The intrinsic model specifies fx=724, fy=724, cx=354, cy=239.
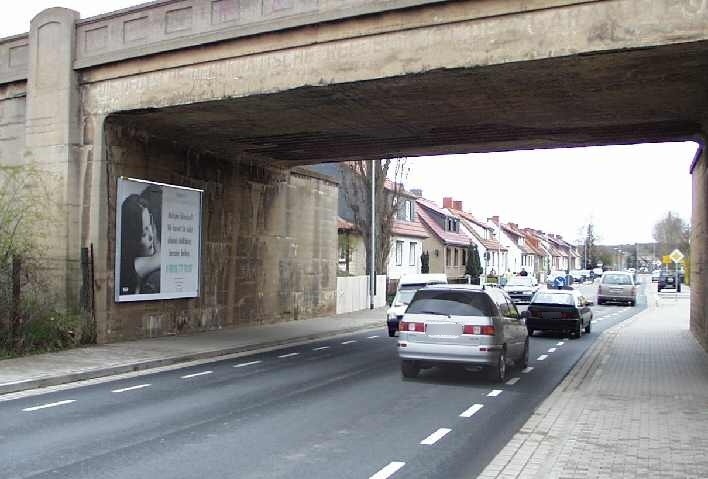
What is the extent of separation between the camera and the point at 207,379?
1260cm

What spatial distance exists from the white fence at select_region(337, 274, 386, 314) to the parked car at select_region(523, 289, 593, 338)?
1007 centimetres

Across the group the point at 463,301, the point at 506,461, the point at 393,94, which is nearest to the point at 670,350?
Result: the point at 463,301

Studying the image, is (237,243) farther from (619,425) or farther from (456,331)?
(619,425)

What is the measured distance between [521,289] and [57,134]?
30326mm

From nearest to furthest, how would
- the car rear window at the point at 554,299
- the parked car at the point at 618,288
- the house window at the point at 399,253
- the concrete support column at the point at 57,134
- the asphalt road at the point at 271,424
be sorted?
the asphalt road at the point at 271,424
the concrete support column at the point at 57,134
the car rear window at the point at 554,299
the parked car at the point at 618,288
the house window at the point at 399,253

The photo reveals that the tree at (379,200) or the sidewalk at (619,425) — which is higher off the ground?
the tree at (379,200)

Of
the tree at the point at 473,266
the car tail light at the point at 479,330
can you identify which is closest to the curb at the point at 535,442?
the car tail light at the point at 479,330

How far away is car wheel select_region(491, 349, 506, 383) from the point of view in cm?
1232

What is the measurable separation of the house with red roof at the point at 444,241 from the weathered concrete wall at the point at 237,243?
32904 millimetres

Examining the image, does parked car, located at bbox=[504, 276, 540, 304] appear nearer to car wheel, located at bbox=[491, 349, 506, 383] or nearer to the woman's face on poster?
the woman's face on poster

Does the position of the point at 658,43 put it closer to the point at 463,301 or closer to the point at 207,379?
the point at 463,301

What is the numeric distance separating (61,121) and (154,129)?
215cm

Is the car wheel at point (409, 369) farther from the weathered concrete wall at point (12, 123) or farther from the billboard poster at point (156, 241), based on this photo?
the weathered concrete wall at point (12, 123)

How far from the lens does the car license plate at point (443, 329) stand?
39.5 ft
